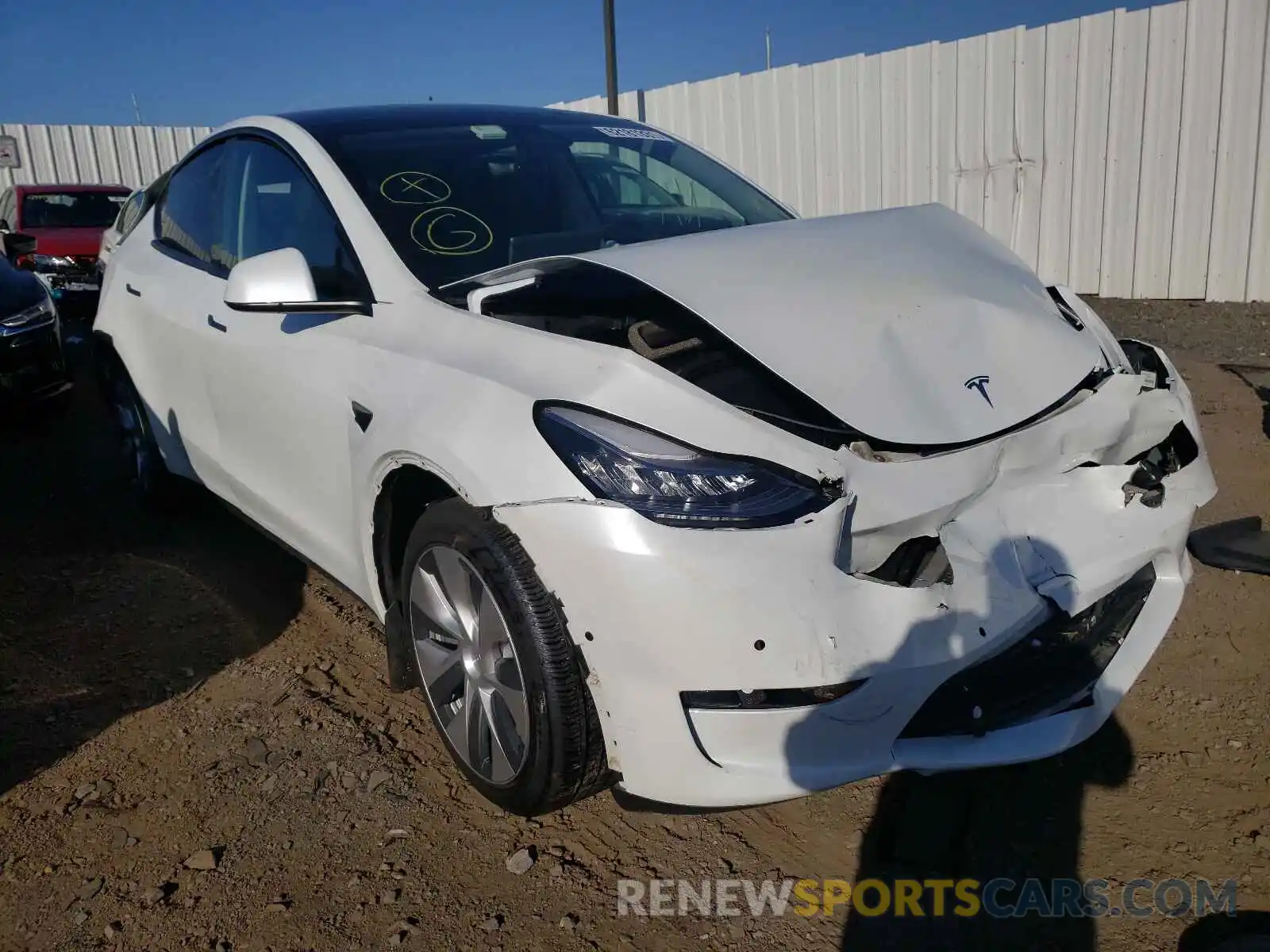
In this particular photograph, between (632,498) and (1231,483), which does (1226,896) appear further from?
(1231,483)

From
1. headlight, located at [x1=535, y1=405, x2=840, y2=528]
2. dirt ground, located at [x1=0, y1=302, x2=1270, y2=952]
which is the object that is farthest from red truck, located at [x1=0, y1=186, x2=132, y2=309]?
headlight, located at [x1=535, y1=405, x2=840, y2=528]

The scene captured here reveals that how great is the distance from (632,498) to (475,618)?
1.74ft

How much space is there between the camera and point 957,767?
192 centimetres

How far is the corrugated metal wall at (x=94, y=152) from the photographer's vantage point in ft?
58.0

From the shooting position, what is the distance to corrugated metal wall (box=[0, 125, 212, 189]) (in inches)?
696

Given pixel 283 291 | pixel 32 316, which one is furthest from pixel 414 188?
pixel 32 316

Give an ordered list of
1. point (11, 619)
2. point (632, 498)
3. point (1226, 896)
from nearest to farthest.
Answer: point (632, 498), point (1226, 896), point (11, 619)

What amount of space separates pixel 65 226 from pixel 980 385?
12005 millimetres

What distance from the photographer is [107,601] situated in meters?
3.58

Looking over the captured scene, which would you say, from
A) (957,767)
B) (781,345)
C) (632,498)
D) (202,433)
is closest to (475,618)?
(632,498)

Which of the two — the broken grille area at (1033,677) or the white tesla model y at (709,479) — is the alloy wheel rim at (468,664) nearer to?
the white tesla model y at (709,479)

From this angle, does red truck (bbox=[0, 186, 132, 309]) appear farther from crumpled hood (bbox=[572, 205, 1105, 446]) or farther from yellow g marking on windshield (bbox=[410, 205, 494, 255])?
crumpled hood (bbox=[572, 205, 1105, 446])

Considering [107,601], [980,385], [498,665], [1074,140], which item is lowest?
[1074,140]

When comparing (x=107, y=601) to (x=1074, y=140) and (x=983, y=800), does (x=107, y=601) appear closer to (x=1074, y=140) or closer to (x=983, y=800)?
(x=983, y=800)
